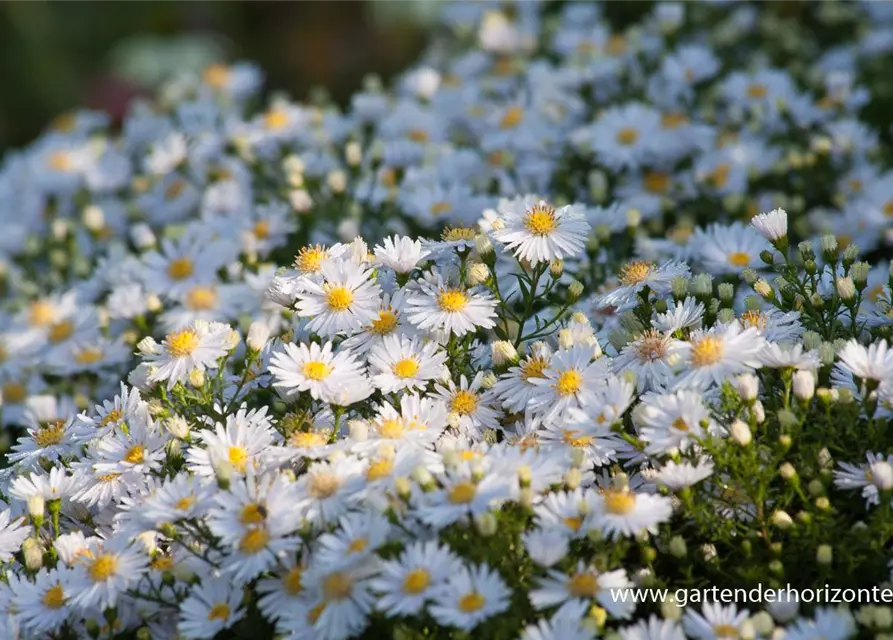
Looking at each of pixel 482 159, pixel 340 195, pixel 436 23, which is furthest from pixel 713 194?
pixel 436 23

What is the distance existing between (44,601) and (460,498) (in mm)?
808

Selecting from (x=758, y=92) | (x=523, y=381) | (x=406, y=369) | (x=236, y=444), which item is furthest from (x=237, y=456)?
(x=758, y=92)

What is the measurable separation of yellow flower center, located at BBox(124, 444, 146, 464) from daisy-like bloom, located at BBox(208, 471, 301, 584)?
28 cm

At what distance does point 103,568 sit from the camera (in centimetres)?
194

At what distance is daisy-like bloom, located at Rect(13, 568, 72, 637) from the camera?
196 centimetres

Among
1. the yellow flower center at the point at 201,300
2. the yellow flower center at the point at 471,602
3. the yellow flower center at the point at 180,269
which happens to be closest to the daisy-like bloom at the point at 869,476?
the yellow flower center at the point at 471,602

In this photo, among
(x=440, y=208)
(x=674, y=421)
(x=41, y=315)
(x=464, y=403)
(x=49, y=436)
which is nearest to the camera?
(x=674, y=421)

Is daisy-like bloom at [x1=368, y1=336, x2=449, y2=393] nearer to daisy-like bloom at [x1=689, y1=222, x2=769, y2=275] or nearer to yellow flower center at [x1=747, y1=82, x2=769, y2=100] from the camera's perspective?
daisy-like bloom at [x1=689, y1=222, x2=769, y2=275]

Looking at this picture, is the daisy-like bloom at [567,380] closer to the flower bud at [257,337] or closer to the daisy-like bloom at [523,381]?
the daisy-like bloom at [523,381]

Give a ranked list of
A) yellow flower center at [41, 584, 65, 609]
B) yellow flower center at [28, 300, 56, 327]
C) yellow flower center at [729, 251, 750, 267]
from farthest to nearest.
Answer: yellow flower center at [28, 300, 56, 327], yellow flower center at [729, 251, 750, 267], yellow flower center at [41, 584, 65, 609]

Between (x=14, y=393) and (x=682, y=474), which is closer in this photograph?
(x=682, y=474)

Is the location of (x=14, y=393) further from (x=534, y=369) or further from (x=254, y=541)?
(x=534, y=369)

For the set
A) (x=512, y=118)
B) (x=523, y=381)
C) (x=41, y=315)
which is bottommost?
(x=523, y=381)

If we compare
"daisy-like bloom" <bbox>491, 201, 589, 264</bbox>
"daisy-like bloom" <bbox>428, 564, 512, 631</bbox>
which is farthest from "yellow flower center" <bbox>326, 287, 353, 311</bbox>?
"daisy-like bloom" <bbox>428, 564, 512, 631</bbox>
